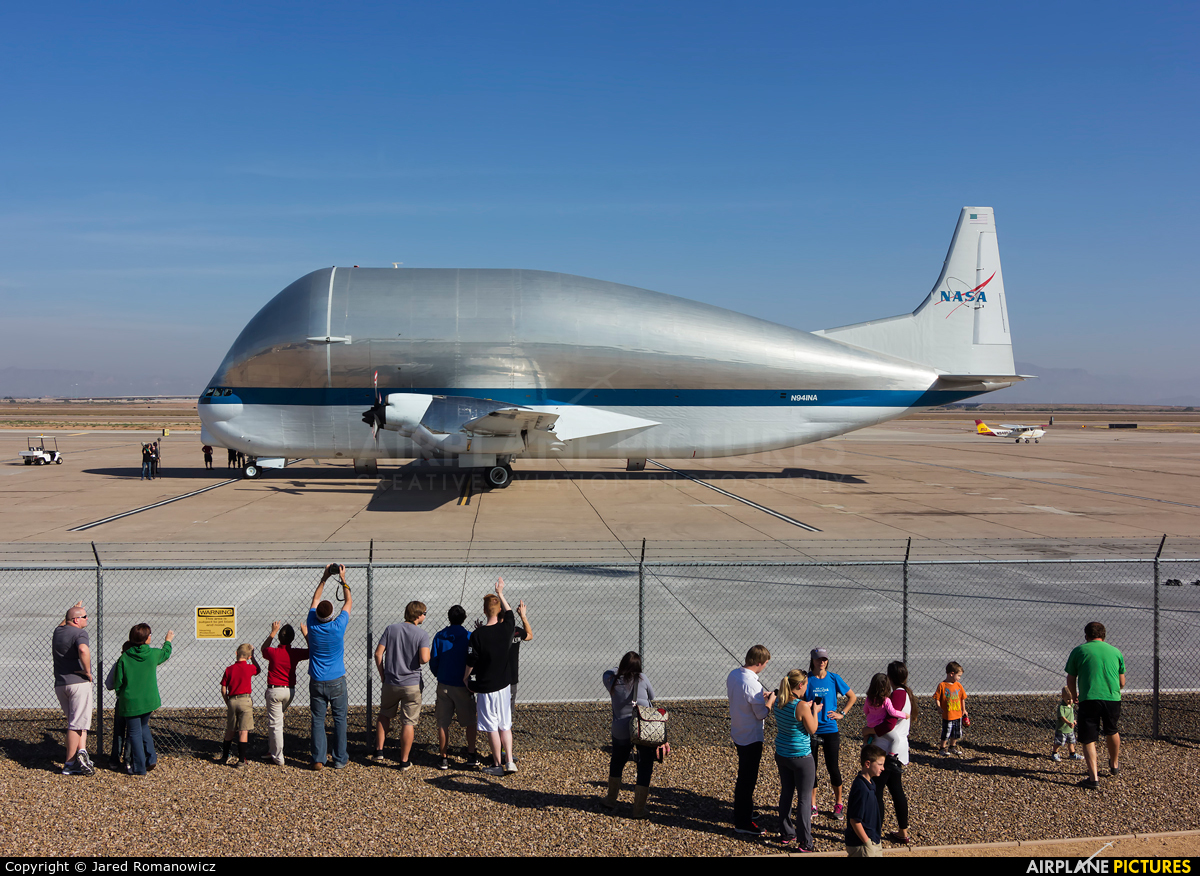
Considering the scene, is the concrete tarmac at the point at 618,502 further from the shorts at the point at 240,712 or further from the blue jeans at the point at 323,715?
the shorts at the point at 240,712

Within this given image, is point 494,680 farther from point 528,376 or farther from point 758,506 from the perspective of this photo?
point 528,376

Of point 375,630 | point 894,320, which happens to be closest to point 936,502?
point 894,320

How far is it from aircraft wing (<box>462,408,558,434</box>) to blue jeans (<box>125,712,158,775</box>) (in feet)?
50.7

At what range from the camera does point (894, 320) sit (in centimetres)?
2694

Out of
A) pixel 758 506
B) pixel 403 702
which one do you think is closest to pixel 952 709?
pixel 403 702

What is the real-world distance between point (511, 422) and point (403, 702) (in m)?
16.6

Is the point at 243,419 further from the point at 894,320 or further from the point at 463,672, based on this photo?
the point at 894,320

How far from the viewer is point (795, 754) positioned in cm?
564

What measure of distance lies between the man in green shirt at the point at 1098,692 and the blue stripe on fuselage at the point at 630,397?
1882cm

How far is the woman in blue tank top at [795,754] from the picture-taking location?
5.57 m

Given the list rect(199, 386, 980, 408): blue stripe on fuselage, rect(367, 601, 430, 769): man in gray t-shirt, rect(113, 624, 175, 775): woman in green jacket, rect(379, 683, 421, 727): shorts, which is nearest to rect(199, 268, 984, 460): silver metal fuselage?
rect(199, 386, 980, 408): blue stripe on fuselage

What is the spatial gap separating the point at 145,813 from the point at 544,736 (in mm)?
3407

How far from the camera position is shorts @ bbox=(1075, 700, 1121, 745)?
6.46 meters
